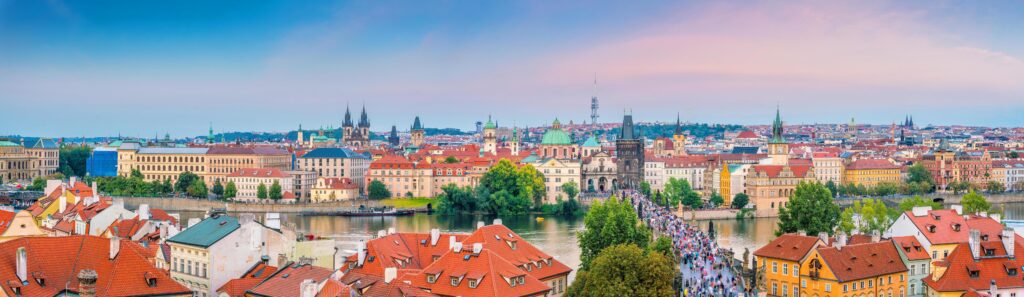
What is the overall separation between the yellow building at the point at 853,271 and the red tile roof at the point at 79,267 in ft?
69.6

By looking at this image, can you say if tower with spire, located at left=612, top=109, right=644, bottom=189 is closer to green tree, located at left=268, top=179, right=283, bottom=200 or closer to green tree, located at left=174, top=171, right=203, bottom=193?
green tree, located at left=268, top=179, right=283, bottom=200

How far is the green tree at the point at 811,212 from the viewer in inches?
2137

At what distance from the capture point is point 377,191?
10944 centimetres

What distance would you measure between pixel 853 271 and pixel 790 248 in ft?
9.70

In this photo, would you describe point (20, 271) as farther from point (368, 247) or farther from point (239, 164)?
point (239, 164)

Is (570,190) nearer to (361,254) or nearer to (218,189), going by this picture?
(218,189)

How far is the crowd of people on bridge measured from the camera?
136ft

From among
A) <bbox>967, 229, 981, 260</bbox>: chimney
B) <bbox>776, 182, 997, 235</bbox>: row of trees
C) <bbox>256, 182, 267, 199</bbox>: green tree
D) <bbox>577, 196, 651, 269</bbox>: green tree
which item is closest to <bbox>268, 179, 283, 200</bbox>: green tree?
<bbox>256, 182, 267, 199</bbox>: green tree

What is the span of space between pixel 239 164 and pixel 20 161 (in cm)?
3267

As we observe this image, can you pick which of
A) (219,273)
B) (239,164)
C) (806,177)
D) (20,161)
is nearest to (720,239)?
(806,177)

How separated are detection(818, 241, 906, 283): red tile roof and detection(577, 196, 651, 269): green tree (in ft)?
26.8

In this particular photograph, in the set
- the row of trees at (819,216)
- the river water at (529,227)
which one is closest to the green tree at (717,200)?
the river water at (529,227)

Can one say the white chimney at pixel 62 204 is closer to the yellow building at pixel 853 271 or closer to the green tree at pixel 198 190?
the yellow building at pixel 853 271

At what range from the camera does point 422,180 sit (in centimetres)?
11519
